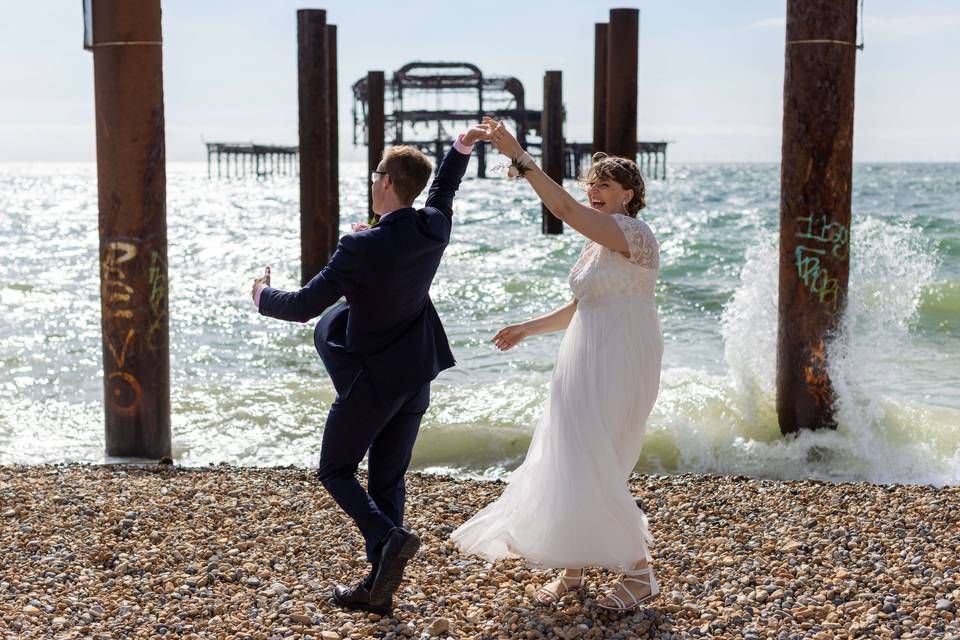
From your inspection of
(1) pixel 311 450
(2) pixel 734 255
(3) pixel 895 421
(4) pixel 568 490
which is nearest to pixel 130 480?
(1) pixel 311 450

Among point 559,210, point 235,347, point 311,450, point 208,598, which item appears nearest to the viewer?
point 559,210

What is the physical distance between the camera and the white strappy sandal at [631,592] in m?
3.69

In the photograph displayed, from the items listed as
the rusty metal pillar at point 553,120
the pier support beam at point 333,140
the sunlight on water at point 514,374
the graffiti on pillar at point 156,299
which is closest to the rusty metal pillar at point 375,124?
the pier support beam at point 333,140

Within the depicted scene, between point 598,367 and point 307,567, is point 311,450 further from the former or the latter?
point 598,367

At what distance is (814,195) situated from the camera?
6.30m

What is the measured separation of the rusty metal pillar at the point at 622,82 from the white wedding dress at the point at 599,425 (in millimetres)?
8170

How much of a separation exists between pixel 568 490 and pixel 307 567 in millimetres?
1183

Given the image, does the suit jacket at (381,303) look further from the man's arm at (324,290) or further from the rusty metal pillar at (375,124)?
the rusty metal pillar at (375,124)

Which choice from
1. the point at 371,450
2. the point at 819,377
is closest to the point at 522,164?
the point at 371,450

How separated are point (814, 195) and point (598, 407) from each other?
324cm

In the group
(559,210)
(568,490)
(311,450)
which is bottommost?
(311,450)

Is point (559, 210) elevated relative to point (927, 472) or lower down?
elevated

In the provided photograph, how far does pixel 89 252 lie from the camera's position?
82.8 feet

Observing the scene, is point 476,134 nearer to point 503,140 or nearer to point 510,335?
point 503,140
